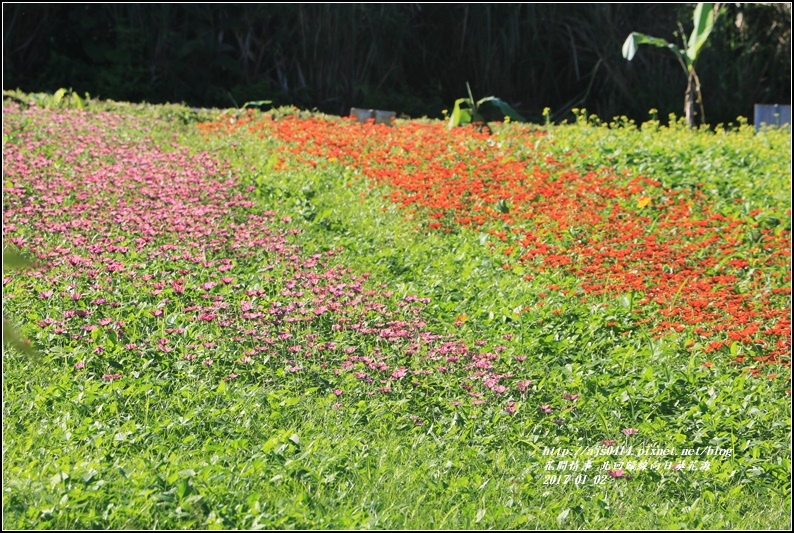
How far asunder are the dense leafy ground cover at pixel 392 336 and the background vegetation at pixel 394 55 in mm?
4369

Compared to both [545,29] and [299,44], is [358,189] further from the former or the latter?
[545,29]

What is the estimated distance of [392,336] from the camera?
5.68 m

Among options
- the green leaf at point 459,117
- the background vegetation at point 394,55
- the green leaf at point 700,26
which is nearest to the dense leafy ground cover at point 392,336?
the green leaf at point 459,117

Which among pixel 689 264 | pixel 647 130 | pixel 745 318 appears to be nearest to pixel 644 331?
pixel 745 318

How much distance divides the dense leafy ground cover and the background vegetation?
4.37 m

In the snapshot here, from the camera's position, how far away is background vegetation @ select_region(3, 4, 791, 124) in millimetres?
13984

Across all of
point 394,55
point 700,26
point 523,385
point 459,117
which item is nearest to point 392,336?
point 523,385

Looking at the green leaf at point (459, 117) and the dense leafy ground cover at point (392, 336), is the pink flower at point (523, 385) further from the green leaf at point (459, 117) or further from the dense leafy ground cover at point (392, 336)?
the green leaf at point (459, 117)

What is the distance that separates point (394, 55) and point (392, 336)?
10.2 metres

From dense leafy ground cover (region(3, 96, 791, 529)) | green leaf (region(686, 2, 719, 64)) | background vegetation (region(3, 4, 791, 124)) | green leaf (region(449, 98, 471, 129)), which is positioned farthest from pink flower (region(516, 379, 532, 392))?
background vegetation (region(3, 4, 791, 124))

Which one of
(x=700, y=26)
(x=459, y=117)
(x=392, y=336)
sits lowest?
(x=459, y=117)

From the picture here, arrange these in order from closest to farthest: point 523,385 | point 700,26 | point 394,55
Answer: point 523,385, point 700,26, point 394,55

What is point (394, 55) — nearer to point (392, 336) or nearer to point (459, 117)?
point (459, 117)

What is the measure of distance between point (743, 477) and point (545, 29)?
11756 millimetres
